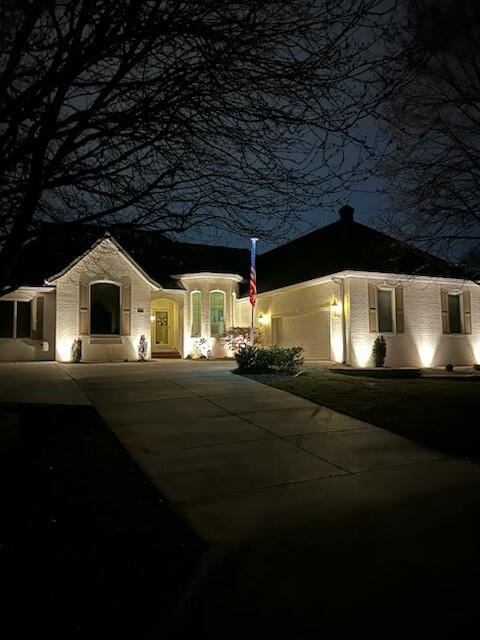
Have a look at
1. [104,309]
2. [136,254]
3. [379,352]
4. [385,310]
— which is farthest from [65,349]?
[385,310]

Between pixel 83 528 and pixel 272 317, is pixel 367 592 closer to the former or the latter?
pixel 83 528

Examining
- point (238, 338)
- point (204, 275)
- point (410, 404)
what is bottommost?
point (410, 404)

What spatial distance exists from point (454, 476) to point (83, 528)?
3.74 meters

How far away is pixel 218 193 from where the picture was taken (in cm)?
437

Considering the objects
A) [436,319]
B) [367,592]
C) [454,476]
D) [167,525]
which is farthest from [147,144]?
[436,319]

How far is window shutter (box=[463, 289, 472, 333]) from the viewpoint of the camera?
18328 millimetres

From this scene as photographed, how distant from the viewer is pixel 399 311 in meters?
17.1

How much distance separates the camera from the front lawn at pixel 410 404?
21.6ft

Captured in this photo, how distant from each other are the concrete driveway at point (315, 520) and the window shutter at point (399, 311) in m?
9.99

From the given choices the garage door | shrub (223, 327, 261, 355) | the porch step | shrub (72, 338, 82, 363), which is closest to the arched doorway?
the porch step

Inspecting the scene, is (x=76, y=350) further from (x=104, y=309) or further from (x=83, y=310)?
(x=104, y=309)

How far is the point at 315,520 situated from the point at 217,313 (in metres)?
18.1

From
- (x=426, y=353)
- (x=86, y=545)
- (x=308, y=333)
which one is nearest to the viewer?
(x=86, y=545)

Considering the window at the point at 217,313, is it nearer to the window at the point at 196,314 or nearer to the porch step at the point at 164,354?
the window at the point at 196,314
